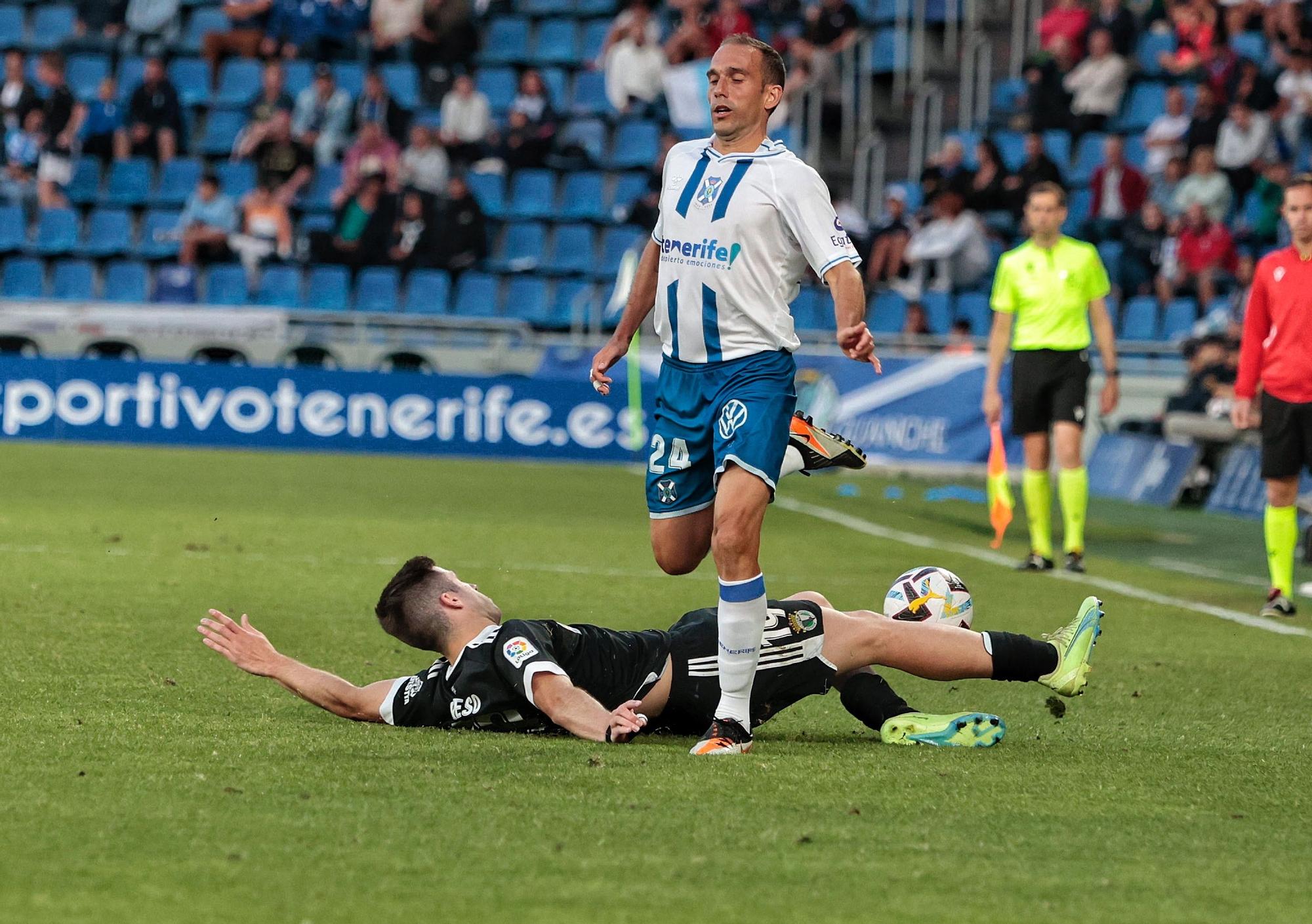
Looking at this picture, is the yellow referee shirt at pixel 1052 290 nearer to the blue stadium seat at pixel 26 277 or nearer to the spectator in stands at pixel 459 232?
the spectator in stands at pixel 459 232

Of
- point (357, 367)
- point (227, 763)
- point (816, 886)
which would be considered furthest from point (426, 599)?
point (357, 367)

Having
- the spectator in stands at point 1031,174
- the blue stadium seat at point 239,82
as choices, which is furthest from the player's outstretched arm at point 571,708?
the blue stadium seat at point 239,82

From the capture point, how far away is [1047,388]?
38.4ft

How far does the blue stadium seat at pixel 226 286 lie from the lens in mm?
22016

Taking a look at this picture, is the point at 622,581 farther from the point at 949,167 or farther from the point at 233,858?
the point at 949,167

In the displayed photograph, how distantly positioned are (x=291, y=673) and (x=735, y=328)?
1.74 meters

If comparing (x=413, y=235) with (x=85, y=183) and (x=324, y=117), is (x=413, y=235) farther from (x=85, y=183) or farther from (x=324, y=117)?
(x=85, y=183)

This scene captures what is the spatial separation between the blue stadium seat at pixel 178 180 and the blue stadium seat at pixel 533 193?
416cm

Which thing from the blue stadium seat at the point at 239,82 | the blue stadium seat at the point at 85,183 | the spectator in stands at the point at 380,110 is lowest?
the blue stadium seat at the point at 85,183

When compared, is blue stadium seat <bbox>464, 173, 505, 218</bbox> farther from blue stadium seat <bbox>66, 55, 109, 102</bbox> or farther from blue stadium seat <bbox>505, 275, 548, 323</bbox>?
blue stadium seat <bbox>66, 55, 109, 102</bbox>

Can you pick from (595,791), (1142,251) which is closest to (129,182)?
(1142,251)

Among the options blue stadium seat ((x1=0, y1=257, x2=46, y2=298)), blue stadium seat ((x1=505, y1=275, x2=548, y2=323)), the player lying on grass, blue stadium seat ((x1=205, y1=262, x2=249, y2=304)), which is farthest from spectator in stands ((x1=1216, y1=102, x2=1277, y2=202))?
the player lying on grass

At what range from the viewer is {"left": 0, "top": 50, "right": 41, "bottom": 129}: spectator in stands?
24.2 metres

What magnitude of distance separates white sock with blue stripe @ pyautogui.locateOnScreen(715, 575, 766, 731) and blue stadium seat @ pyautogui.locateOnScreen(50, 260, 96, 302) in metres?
18.5
